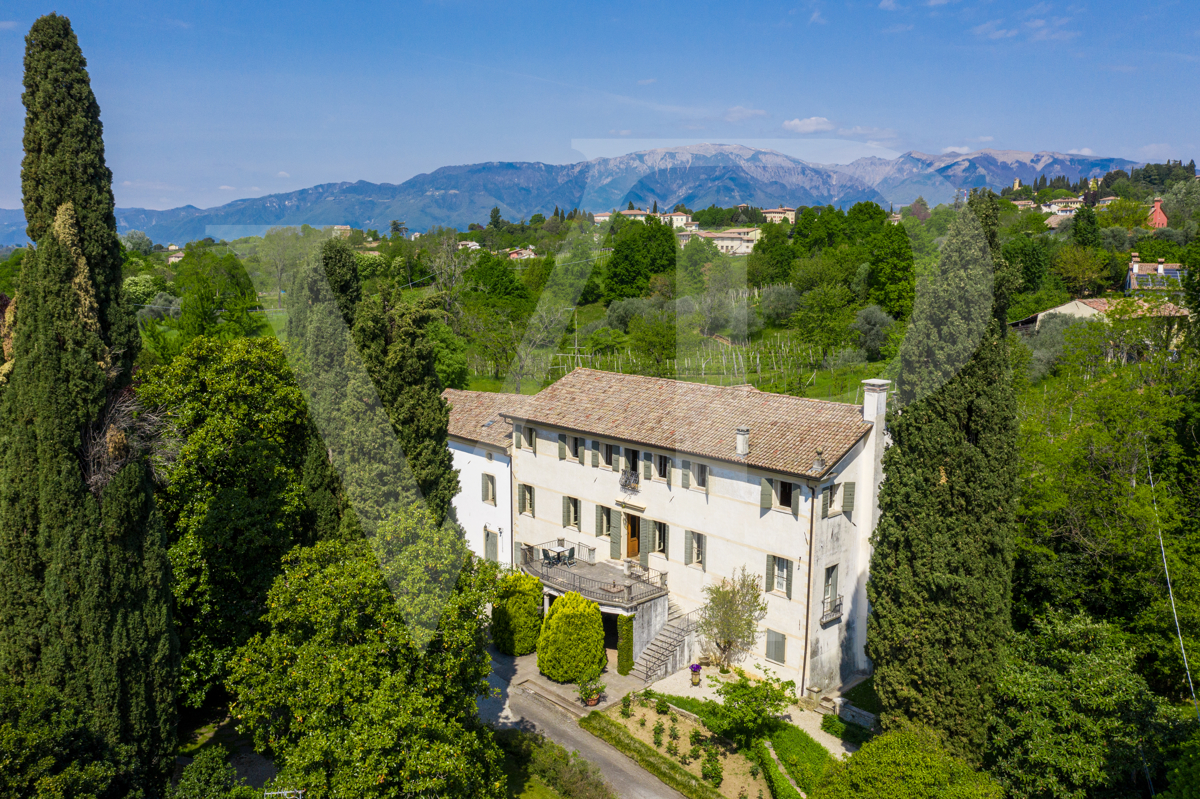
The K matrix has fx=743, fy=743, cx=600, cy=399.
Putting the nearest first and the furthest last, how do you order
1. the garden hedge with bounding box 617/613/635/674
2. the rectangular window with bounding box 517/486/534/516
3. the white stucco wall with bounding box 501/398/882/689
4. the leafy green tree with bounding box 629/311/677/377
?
the white stucco wall with bounding box 501/398/882/689 < the garden hedge with bounding box 617/613/635/674 < the rectangular window with bounding box 517/486/534/516 < the leafy green tree with bounding box 629/311/677/377

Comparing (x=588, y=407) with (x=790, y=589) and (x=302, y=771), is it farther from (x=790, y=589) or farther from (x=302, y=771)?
(x=302, y=771)

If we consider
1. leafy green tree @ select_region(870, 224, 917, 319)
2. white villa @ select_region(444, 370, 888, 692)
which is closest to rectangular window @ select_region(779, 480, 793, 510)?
white villa @ select_region(444, 370, 888, 692)

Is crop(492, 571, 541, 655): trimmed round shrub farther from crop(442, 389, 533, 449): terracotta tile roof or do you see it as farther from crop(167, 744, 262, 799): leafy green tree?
crop(167, 744, 262, 799): leafy green tree

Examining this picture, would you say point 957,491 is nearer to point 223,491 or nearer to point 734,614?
point 734,614

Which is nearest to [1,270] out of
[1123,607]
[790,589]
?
[790,589]

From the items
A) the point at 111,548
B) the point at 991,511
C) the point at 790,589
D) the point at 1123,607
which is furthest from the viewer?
the point at 790,589

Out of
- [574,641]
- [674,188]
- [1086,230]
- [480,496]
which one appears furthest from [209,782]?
[1086,230]
